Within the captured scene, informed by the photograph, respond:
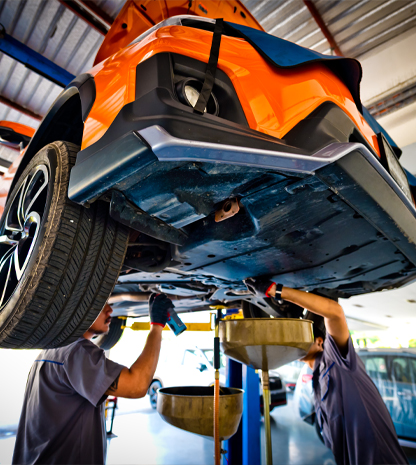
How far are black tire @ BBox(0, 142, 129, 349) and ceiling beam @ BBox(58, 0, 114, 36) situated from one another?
8.02 feet

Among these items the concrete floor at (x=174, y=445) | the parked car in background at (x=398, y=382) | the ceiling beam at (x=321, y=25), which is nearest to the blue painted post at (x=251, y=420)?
the concrete floor at (x=174, y=445)

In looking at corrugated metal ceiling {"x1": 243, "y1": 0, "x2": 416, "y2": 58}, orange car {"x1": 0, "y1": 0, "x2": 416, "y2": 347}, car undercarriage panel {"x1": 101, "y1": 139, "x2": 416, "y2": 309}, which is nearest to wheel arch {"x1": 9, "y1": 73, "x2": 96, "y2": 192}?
orange car {"x1": 0, "y1": 0, "x2": 416, "y2": 347}

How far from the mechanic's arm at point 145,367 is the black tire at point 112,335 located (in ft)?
6.39

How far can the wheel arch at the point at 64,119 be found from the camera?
100cm

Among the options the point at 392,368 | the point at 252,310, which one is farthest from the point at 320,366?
the point at 392,368

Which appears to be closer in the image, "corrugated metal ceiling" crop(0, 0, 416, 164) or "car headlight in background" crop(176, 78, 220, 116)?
"car headlight in background" crop(176, 78, 220, 116)

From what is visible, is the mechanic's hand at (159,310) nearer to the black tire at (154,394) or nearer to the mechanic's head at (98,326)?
the mechanic's head at (98,326)

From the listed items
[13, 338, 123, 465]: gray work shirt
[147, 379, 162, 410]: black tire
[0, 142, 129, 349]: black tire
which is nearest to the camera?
[0, 142, 129, 349]: black tire

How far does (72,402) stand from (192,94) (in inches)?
65.7

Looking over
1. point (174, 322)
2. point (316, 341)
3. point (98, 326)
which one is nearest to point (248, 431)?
point (316, 341)

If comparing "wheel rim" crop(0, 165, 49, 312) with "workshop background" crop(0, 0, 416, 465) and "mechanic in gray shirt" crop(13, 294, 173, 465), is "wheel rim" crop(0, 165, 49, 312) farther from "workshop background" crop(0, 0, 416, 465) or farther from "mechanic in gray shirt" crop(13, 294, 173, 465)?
"workshop background" crop(0, 0, 416, 465)

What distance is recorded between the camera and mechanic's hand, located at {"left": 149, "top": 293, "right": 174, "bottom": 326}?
6.30 feet

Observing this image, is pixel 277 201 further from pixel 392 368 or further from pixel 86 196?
pixel 392 368

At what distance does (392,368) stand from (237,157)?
4.37 m
